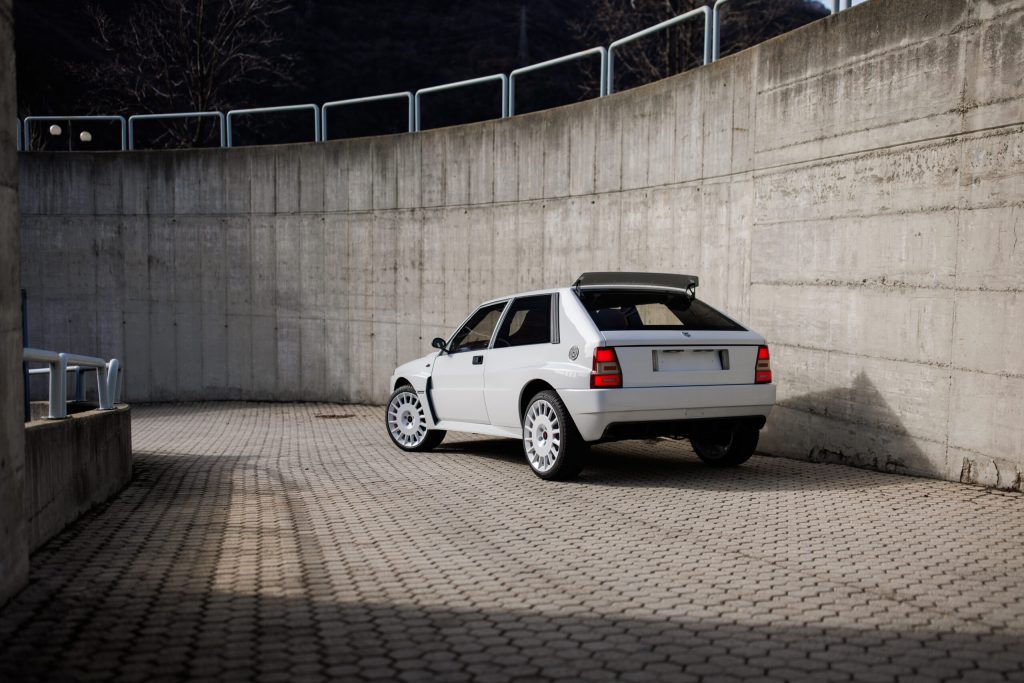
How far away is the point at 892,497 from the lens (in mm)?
6582

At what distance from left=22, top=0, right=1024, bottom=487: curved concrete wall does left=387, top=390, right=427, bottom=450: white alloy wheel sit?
3.26 meters

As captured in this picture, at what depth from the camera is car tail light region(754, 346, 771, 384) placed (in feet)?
24.6

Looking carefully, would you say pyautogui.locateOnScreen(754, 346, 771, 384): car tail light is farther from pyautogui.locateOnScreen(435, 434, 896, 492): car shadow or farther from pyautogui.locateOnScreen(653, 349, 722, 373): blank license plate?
pyautogui.locateOnScreen(435, 434, 896, 492): car shadow

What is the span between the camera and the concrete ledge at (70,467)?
5223 mm

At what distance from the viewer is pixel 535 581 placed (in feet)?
15.1

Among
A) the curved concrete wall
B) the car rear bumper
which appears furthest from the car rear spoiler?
the curved concrete wall

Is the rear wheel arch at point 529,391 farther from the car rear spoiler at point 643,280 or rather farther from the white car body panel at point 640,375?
the car rear spoiler at point 643,280

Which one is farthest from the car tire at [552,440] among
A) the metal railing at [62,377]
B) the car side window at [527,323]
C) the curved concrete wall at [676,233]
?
the metal railing at [62,377]

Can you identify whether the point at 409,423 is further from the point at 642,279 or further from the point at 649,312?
the point at 649,312

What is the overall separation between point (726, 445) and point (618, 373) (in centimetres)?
165

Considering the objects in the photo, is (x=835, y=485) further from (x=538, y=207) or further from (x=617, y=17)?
(x=617, y=17)

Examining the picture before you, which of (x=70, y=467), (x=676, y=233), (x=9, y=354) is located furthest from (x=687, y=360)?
(x=9, y=354)

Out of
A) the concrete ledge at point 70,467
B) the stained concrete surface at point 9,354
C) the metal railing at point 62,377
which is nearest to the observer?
the stained concrete surface at point 9,354

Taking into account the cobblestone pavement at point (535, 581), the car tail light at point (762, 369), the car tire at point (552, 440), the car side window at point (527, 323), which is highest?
the car side window at point (527, 323)
